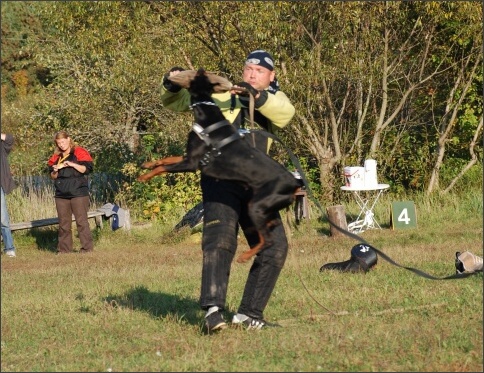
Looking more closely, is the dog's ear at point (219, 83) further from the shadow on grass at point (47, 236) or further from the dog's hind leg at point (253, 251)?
the shadow on grass at point (47, 236)

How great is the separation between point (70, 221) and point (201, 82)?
8.47m

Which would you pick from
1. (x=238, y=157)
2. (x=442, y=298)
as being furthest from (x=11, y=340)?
(x=442, y=298)

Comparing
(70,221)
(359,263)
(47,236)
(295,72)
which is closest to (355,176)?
(295,72)

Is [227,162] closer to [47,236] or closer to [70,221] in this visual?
[70,221]

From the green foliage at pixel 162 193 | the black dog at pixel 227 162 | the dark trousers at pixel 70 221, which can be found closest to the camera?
the black dog at pixel 227 162

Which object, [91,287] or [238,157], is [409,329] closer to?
[238,157]

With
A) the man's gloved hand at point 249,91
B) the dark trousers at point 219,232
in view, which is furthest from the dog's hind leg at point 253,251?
the man's gloved hand at point 249,91

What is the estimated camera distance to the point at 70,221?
47.3ft

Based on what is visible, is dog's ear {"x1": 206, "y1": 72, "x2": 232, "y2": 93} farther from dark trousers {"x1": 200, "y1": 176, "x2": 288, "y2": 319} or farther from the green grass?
the green grass

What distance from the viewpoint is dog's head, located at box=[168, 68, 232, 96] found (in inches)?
251

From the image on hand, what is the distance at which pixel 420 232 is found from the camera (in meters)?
14.3

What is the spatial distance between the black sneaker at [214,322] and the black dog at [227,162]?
515mm

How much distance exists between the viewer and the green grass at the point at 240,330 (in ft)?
18.8

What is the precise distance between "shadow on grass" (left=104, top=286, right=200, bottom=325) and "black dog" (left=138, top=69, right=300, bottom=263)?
1.39m
